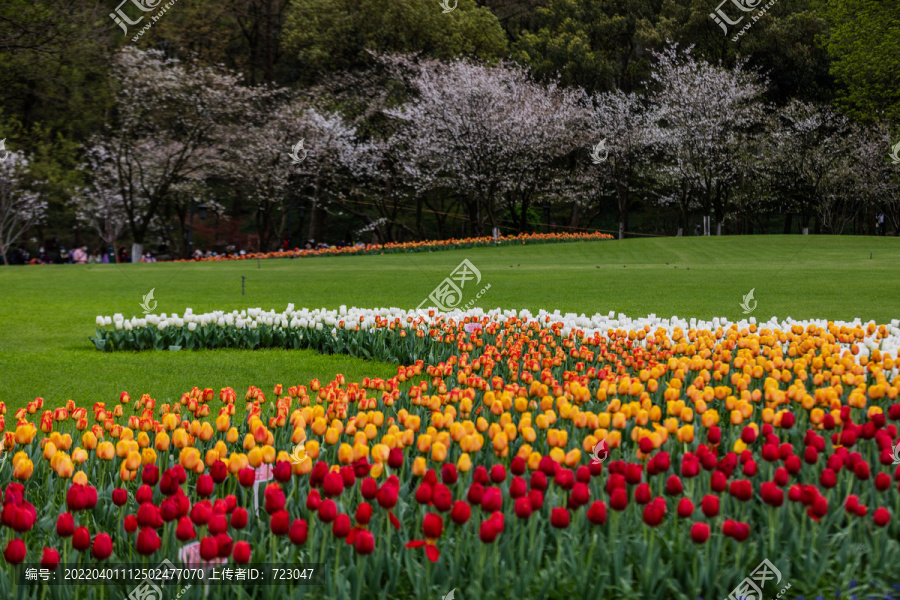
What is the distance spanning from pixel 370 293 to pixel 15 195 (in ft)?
80.6

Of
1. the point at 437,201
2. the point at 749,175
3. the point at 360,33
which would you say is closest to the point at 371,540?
the point at 360,33

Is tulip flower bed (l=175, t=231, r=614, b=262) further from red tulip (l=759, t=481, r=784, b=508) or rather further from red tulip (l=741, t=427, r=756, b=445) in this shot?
red tulip (l=759, t=481, r=784, b=508)

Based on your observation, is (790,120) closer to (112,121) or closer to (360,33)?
(360,33)

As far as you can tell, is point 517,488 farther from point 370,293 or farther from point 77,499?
point 370,293

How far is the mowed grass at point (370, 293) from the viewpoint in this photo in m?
7.72

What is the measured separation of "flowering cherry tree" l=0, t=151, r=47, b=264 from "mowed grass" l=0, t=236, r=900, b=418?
28.2 ft

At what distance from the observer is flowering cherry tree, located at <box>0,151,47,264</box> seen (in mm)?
30875

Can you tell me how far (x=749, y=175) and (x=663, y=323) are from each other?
114ft

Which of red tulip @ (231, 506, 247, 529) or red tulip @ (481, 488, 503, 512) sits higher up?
red tulip @ (481, 488, 503, 512)

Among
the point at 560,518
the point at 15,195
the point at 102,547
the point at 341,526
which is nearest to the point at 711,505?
the point at 560,518

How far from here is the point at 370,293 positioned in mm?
15547

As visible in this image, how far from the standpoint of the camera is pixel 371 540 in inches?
92.0

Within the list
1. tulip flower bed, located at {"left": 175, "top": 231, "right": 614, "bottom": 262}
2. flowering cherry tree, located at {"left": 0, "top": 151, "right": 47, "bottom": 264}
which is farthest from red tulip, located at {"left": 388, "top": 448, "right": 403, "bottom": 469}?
flowering cherry tree, located at {"left": 0, "top": 151, "right": 47, "bottom": 264}

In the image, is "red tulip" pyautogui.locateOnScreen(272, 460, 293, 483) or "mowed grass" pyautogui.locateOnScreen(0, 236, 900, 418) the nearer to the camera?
"red tulip" pyautogui.locateOnScreen(272, 460, 293, 483)
